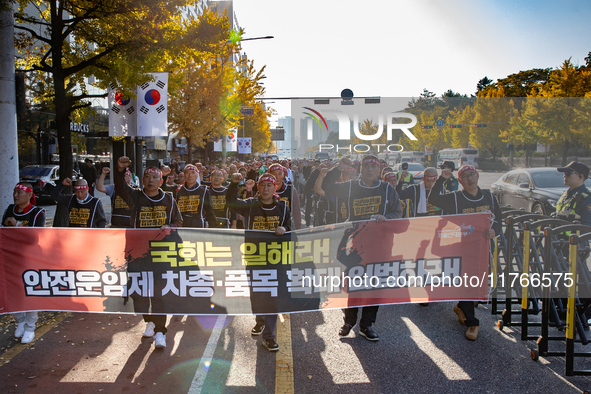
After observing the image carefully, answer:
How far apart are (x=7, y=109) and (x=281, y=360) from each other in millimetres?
6459

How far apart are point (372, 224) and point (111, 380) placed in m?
3.11

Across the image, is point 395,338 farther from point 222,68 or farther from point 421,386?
point 222,68

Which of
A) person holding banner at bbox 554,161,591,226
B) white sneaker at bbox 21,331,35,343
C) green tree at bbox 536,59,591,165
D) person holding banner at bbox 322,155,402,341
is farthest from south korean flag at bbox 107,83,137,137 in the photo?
green tree at bbox 536,59,591,165

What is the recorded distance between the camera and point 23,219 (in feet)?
17.2

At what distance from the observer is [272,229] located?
507 centimetres

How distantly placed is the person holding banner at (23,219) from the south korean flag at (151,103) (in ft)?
15.8

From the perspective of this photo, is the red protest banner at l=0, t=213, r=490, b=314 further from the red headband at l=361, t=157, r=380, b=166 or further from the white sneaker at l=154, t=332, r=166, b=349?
the red headband at l=361, t=157, r=380, b=166

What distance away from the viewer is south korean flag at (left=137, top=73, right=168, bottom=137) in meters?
9.86

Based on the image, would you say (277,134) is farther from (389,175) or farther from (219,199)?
(219,199)

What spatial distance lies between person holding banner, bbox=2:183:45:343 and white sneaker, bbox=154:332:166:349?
1.49m

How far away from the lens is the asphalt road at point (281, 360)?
13.2 feet

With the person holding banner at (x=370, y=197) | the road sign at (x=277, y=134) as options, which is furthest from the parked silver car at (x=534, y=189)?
the road sign at (x=277, y=134)

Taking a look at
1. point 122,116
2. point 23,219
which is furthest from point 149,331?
point 122,116

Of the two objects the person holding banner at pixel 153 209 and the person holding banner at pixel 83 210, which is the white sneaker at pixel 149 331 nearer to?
the person holding banner at pixel 153 209
